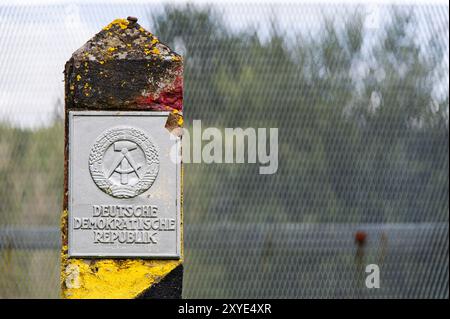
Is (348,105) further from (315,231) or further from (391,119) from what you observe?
(315,231)

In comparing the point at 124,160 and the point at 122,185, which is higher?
the point at 124,160

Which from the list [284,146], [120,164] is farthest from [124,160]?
[284,146]

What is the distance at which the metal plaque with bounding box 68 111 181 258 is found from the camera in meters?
4.68

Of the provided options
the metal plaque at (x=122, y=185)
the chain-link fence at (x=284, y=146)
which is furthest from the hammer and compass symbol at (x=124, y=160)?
the chain-link fence at (x=284, y=146)

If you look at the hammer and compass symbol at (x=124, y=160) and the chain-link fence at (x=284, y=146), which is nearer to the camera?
the hammer and compass symbol at (x=124, y=160)

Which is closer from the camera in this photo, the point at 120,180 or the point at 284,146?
the point at 120,180

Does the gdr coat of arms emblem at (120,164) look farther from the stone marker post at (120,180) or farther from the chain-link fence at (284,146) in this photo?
the chain-link fence at (284,146)

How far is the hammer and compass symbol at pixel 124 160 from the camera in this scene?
15.3 feet

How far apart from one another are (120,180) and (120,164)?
0.24 ft

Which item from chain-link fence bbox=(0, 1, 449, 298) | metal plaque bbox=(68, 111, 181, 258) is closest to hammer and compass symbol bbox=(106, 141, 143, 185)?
metal plaque bbox=(68, 111, 181, 258)

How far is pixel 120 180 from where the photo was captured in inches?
184

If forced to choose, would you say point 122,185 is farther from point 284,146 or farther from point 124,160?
point 284,146

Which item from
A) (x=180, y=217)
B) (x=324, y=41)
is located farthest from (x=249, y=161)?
(x=180, y=217)
